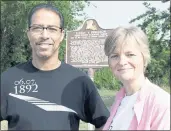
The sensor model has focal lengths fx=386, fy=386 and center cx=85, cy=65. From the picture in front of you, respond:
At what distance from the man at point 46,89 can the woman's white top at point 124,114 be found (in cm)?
46

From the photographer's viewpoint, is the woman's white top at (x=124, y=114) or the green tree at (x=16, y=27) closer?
the woman's white top at (x=124, y=114)

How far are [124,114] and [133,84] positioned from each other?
0.20 metres

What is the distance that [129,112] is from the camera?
7.77ft

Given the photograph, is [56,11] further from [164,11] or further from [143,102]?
[164,11]

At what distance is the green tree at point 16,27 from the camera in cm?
2209

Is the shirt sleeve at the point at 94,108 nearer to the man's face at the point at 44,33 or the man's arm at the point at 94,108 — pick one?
the man's arm at the point at 94,108

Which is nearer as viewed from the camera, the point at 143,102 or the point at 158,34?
the point at 143,102

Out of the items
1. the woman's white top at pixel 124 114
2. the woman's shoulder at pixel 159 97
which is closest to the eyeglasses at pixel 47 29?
the woman's white top at pixel 124 114

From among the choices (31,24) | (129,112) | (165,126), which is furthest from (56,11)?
(165,126)

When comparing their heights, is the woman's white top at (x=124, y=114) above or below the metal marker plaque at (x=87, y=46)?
below

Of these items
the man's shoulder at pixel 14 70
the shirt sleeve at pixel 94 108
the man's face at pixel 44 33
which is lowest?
the shirt sleeve at pixel 94 108

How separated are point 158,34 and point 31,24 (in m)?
24.0

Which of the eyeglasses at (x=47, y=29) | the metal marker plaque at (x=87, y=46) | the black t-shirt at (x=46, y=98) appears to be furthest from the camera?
the metal marker plaque at (x=87, y=46)

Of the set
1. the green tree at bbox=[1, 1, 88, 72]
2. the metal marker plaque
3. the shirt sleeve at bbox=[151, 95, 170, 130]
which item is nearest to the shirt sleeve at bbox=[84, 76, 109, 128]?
the shirt sleeve at bbox=[151, 95, 170, 130]
